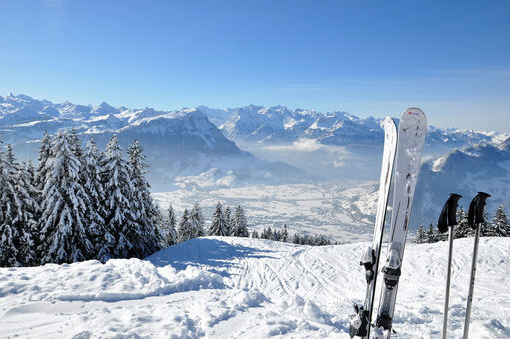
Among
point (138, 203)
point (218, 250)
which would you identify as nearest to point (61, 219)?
point (138, 203)

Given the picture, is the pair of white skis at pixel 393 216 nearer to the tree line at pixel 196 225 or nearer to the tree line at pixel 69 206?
the tree line at pixel 69 206

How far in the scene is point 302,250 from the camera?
19.7m

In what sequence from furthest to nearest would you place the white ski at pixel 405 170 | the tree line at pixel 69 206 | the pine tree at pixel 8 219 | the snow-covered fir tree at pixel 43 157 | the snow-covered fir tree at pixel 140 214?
the snow-covered fir tree at pixel 140 214, the snow-covered fir tree at pixel 43 157, the tree line at pixel 69 206, the pine tree at pixel 8 219, the white ski at pixel 405 170

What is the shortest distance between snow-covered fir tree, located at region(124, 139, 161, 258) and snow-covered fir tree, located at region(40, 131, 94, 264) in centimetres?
328

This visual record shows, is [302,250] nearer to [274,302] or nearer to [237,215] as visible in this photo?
[274,302]

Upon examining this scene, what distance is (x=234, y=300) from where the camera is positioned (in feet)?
29.4

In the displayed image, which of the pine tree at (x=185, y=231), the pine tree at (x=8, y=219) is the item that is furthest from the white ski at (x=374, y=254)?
the pine tree at (x=185, y=231)

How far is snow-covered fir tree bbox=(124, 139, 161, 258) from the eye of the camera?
21672 millimetres

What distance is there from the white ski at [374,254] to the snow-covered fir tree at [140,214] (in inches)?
798

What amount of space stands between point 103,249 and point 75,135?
8992 mm

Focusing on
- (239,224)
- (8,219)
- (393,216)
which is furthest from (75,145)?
(239,224)

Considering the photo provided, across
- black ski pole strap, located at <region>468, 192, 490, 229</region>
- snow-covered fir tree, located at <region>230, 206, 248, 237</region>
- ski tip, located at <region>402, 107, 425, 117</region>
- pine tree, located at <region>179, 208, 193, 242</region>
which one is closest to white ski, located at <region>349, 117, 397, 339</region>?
ski tip, located at <region>402, 107, 425, 117</region>

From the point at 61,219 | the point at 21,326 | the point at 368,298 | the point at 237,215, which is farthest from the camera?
the point at 237,215

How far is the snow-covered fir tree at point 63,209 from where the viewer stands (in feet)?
60.0
